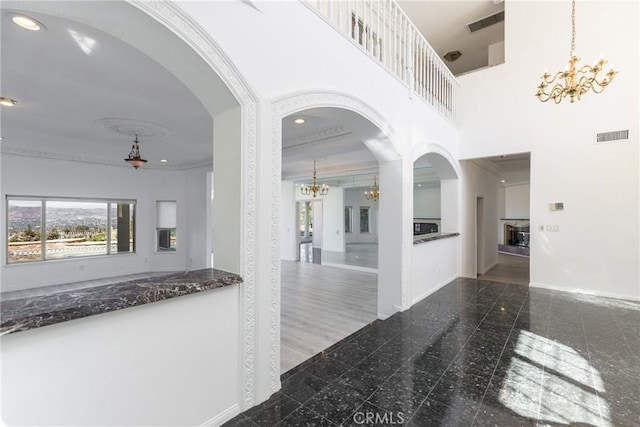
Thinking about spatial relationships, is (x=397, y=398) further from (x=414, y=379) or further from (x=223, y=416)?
(x=223, y=416)

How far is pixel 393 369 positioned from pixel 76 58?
4260mm

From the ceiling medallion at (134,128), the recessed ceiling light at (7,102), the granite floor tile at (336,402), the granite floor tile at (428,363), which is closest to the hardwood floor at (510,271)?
the granite floor tile at (428,363)

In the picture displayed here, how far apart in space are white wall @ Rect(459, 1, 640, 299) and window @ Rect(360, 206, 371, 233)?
8.21 m

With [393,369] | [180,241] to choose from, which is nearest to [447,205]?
[393,369]

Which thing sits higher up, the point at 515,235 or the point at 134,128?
the point at 134,128

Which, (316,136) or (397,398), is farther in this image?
(316,136)

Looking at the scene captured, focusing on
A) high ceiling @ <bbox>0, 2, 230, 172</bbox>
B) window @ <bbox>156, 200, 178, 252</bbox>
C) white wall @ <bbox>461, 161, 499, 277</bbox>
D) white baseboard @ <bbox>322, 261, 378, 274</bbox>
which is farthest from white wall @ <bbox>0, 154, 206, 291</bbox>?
white wall @ <bbox>461, 161, 499, 277</bbox>

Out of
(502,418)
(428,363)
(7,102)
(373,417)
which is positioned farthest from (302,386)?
(7,102)

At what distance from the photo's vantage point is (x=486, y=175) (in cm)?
812

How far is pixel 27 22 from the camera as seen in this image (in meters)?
2.09

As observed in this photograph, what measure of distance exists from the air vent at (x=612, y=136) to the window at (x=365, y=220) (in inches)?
374

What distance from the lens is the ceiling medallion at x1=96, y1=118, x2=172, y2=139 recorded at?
4527mm

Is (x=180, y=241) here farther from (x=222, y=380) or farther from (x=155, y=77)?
(x=222, y=380)

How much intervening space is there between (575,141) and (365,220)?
9.38 m
